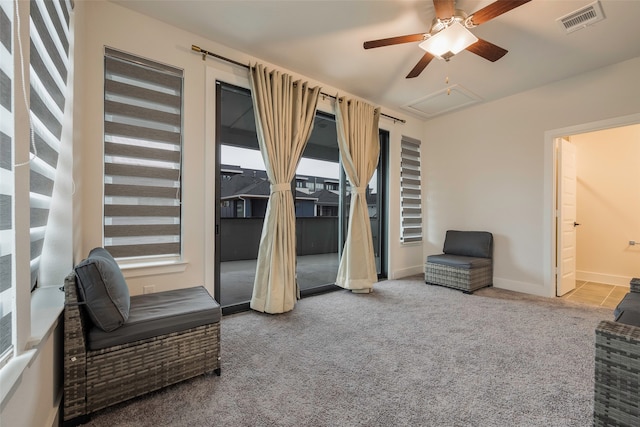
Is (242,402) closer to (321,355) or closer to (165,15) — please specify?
(321,355)

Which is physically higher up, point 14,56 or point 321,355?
point 14,56

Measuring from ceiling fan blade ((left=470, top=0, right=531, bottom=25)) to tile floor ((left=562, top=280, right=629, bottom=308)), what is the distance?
3394 millimetres

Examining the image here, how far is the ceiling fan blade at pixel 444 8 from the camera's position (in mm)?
1895

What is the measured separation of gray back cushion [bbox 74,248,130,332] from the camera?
141 centimetres

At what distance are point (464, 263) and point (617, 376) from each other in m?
2.57

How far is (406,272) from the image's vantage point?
4.52 metres

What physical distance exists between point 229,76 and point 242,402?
2.77 metres

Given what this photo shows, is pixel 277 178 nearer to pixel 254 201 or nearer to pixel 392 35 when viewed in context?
pixel 392 35

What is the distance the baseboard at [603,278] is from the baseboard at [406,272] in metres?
2.41

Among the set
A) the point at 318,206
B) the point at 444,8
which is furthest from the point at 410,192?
the point at 444,8

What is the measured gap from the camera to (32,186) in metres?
1.25

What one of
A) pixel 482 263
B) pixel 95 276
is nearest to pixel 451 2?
pixel 95 276

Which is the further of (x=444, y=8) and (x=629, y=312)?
(x=444, y=8)

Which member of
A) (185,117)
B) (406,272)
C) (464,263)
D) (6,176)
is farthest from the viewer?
(406,272)
